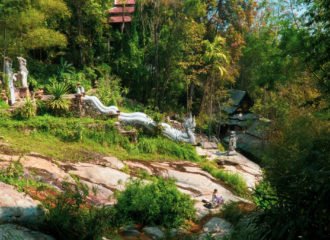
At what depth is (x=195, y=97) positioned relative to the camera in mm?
27328

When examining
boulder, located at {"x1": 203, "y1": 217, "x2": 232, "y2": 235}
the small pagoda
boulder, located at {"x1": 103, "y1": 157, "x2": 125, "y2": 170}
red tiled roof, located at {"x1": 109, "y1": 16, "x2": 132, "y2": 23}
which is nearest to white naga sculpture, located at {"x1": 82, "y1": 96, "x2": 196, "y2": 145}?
boulder, located at {"x1": 103, "y1": 157, "x2": 125, "y2": 170}

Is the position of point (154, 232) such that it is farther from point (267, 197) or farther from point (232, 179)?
point (232, 179)

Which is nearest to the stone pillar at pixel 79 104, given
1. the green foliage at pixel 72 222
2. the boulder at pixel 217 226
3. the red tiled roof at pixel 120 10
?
the boulder at pixel 217 226

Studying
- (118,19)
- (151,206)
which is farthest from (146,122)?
(118,19)

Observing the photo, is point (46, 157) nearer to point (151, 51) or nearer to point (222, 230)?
point (222, 230)

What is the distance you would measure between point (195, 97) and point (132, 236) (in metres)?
19.8

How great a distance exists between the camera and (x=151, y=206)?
8.92 m

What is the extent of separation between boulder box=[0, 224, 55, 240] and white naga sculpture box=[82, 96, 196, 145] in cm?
1141

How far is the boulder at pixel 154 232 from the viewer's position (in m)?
8.38

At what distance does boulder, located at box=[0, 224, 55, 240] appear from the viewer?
6.21 m

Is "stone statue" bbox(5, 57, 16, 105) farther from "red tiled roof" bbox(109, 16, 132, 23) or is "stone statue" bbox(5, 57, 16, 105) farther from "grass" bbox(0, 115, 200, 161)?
"red tiled roof" bbox(109, 16, 132, 23)

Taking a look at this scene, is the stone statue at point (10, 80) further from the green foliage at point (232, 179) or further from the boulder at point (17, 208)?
the boulder at point (17, 208)

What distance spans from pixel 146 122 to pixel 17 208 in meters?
11.4

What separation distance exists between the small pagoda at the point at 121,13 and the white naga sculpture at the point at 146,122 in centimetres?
1021
